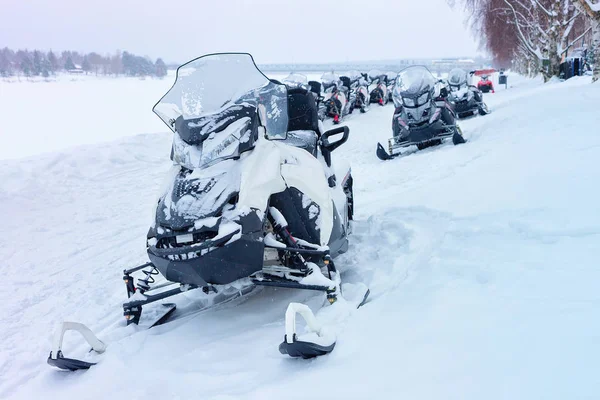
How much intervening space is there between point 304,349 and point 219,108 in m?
1.63

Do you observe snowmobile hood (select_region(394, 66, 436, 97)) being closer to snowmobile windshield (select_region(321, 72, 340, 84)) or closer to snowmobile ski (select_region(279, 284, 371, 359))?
snowmobile ski (select_region(279, 284, 371, 359))

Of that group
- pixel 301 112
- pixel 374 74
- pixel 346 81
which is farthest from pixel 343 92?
pixel 301 112

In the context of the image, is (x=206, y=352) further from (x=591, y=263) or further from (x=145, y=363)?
(x=591, y=263)

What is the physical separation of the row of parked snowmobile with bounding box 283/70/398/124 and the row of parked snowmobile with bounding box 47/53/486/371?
31.6ft

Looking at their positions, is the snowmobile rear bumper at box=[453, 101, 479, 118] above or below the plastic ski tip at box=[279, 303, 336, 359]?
above

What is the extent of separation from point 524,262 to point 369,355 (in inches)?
47.2

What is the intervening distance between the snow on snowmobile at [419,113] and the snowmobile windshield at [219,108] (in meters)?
5.53

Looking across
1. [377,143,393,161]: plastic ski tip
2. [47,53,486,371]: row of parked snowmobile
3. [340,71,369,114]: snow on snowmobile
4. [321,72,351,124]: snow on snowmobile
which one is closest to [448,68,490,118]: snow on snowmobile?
[321,72,351,124]: snow on snowmobile

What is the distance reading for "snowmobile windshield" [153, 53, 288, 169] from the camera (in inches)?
109

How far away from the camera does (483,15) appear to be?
28.9m

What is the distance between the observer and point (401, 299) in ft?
8.78

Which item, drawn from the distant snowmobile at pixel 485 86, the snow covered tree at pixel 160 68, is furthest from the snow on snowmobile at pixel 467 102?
the snow covered tree at pixel 160 68

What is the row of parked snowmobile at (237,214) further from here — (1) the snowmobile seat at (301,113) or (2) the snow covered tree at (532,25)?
(2) the snow covered tree at (532,25)

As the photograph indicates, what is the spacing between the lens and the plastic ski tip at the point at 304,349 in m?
2.14
